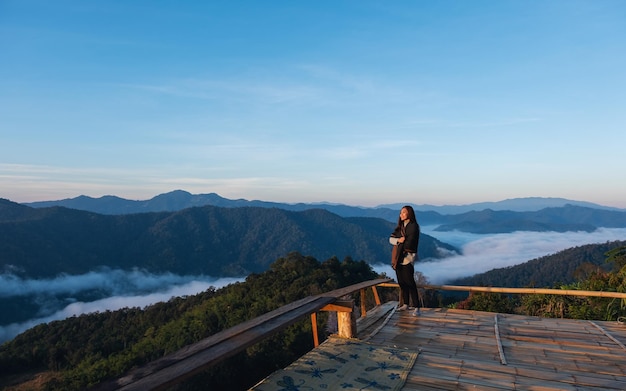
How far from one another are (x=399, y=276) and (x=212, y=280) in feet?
400

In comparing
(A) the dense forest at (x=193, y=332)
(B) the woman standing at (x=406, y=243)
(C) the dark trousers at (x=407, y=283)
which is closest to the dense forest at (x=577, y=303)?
(A) the dense forest at (x=193, y=332)

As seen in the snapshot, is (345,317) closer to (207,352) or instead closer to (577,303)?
(207,352)

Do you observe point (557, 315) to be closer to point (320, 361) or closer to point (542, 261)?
point (320, 361)

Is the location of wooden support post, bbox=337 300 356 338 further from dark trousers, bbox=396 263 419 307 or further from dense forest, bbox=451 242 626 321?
dense forest, bbox=451 242 626 321

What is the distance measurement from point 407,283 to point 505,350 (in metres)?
1.92

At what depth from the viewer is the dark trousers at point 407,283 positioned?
5.90 meters

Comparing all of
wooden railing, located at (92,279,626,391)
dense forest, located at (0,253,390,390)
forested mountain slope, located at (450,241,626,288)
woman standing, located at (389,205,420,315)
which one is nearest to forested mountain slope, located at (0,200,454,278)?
forested mountain slope, located at (450,241,626,288)

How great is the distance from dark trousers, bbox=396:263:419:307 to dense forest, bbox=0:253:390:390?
12836 millimetres

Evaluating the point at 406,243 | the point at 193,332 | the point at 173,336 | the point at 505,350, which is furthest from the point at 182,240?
the point at 505,350

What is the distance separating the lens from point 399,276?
19.9ft

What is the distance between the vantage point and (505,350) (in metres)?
4.33

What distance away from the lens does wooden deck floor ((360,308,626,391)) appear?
11.1 feet

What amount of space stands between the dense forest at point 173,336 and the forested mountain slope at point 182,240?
72.4m

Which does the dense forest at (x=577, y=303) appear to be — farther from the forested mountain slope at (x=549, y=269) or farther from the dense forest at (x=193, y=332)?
the forested mountain slope at (x=549, y=269)
